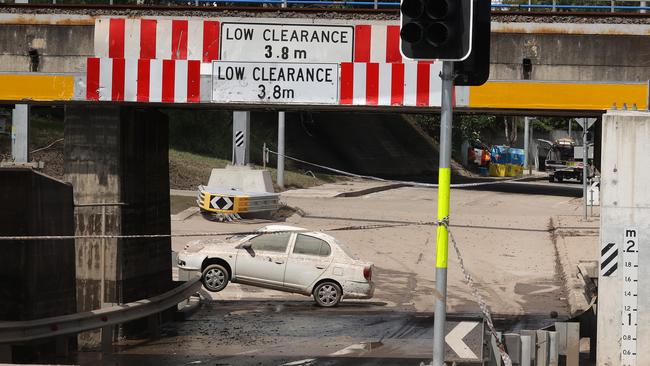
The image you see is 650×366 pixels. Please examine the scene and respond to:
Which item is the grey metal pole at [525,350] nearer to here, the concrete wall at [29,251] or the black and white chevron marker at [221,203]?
the concrete wall at [29,251]

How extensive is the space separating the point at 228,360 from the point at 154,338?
2.75 m

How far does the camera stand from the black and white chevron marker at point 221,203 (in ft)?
103

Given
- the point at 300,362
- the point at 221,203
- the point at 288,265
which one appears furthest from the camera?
the point at 221,203

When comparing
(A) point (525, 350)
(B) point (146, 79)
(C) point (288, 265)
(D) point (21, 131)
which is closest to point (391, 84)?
(B) point (146, 79)

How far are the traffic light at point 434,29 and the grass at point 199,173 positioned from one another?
30.5 metres

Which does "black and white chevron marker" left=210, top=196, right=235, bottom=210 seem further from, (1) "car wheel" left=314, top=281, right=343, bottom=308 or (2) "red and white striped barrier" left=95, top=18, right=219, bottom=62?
(2) "red and white striped barrier" left=95, top=18, right=219, bottom=62

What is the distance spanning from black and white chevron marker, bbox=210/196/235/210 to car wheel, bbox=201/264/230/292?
10050mm

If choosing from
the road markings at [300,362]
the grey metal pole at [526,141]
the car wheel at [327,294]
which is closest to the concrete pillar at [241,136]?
the car wheel at [327,294]

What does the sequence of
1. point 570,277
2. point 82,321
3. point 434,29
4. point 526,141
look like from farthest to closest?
point 526,141
point 570,277
point 82,321
point 434,29

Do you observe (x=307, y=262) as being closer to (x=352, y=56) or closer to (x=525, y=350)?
(x=352, y=56)

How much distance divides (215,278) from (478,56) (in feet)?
44.3

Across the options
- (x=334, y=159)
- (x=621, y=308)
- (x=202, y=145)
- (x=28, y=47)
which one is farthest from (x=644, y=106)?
(x=334, y=159)

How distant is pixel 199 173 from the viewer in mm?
40781

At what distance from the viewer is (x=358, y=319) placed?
19547 mm
